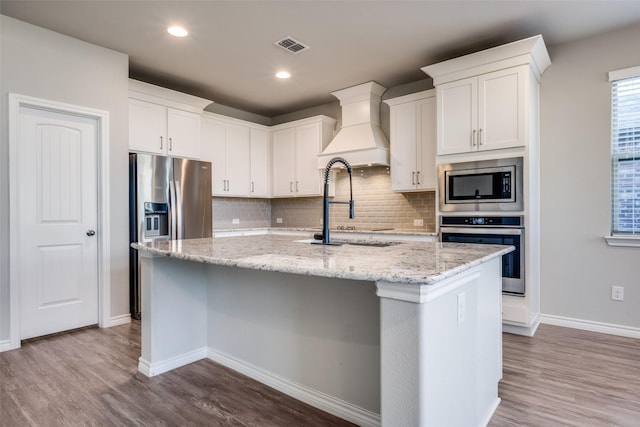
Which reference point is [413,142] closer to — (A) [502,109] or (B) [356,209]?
(A) [502,109]

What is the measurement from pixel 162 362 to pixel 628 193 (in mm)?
4044

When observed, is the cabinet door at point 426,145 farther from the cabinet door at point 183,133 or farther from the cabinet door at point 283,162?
the cabinet door at point 183,133

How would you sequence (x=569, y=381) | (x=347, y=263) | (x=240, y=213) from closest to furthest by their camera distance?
(x=347, y=263), (x=569, y=381), (x=240, y=213)

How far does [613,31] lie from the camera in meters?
3.19

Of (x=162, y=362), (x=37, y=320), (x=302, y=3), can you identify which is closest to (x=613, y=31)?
(x=302, y=3)

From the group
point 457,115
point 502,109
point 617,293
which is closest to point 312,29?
point 457,115

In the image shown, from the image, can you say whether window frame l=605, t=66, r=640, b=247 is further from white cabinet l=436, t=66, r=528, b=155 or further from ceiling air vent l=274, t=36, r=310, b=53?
ceiling air vent l=274, t=36, r=310, b=53

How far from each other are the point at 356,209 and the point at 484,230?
2030mm

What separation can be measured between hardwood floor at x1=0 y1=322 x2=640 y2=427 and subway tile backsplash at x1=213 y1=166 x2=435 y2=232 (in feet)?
6.44

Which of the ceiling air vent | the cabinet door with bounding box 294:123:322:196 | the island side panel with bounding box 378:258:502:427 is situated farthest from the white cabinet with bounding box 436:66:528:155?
the island side panel with bounding box 378:258:502:427

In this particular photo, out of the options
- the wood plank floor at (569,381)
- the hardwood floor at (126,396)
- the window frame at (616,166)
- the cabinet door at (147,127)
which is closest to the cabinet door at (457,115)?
the window frame at (616,166)

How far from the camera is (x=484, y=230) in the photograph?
3.36m

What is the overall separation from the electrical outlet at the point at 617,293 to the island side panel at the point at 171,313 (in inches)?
139

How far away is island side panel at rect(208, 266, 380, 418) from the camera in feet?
5.82
